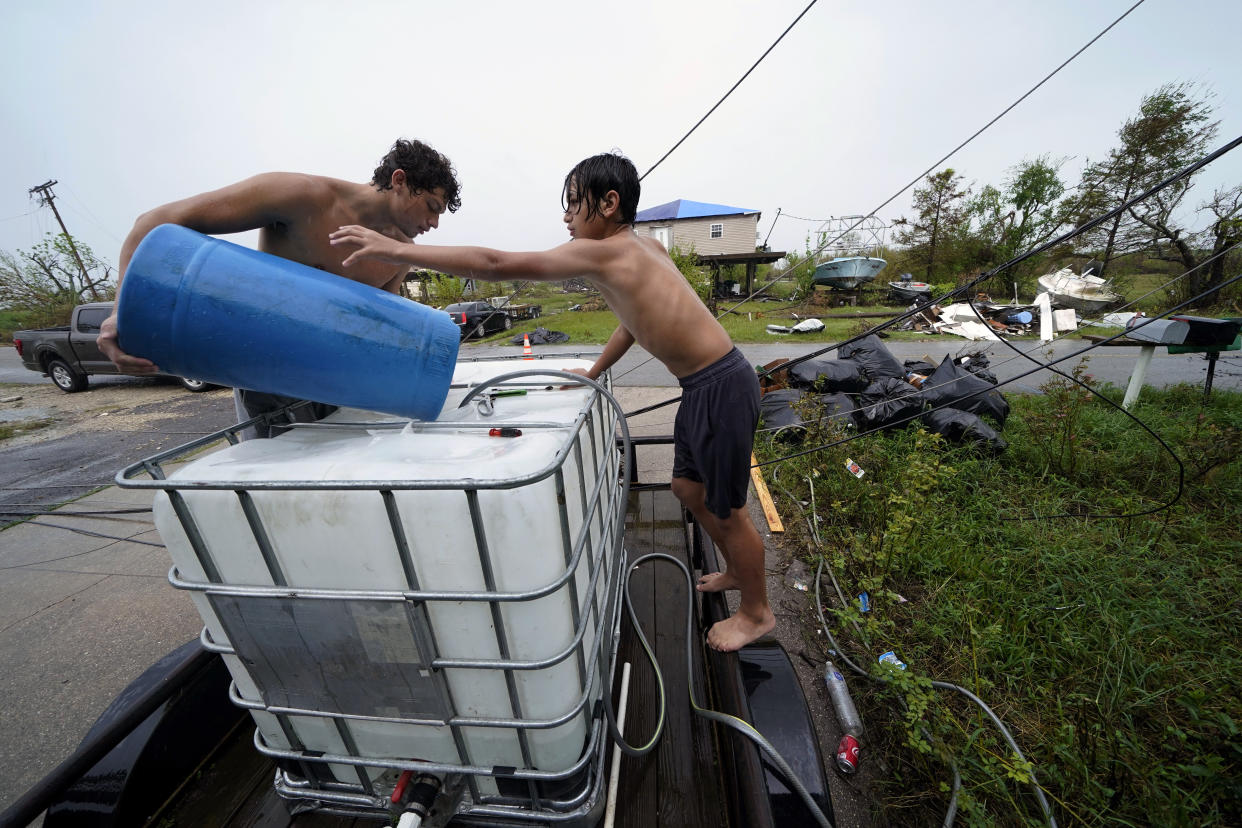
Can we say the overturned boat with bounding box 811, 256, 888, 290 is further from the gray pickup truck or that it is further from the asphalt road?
the gray pickup truck

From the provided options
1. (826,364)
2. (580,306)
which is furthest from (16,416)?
(580,306)

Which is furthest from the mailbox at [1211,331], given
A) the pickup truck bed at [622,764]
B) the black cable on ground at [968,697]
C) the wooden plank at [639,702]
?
the pickup truck bed at [622,764]

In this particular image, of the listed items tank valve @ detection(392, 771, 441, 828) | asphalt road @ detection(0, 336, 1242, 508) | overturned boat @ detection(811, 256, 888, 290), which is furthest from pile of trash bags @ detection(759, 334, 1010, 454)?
overturned boat @ detection(811, 256, 888, 290)

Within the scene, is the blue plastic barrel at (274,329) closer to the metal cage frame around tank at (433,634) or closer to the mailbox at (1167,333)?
the metal cage frame around tank at (433,634)

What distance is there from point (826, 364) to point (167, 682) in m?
5.37

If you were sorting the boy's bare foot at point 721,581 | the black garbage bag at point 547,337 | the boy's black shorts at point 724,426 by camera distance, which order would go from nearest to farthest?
1. the boy's black shorts at point 724,426
2. the boy's bare foot at point 721,581
3. the black garbage bag at point 547,337

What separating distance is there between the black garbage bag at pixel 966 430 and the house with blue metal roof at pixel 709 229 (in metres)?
20.6

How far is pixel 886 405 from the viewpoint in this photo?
4.24 metres

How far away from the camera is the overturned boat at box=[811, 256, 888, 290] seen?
738 inches

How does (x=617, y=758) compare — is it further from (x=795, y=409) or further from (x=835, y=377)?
(x=835, y=377)

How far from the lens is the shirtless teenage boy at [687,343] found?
5.19 feet

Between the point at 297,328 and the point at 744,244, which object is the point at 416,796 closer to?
the point at 297,328

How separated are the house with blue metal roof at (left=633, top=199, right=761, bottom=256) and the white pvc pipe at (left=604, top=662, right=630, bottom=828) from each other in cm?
2343

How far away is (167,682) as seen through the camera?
110cm
